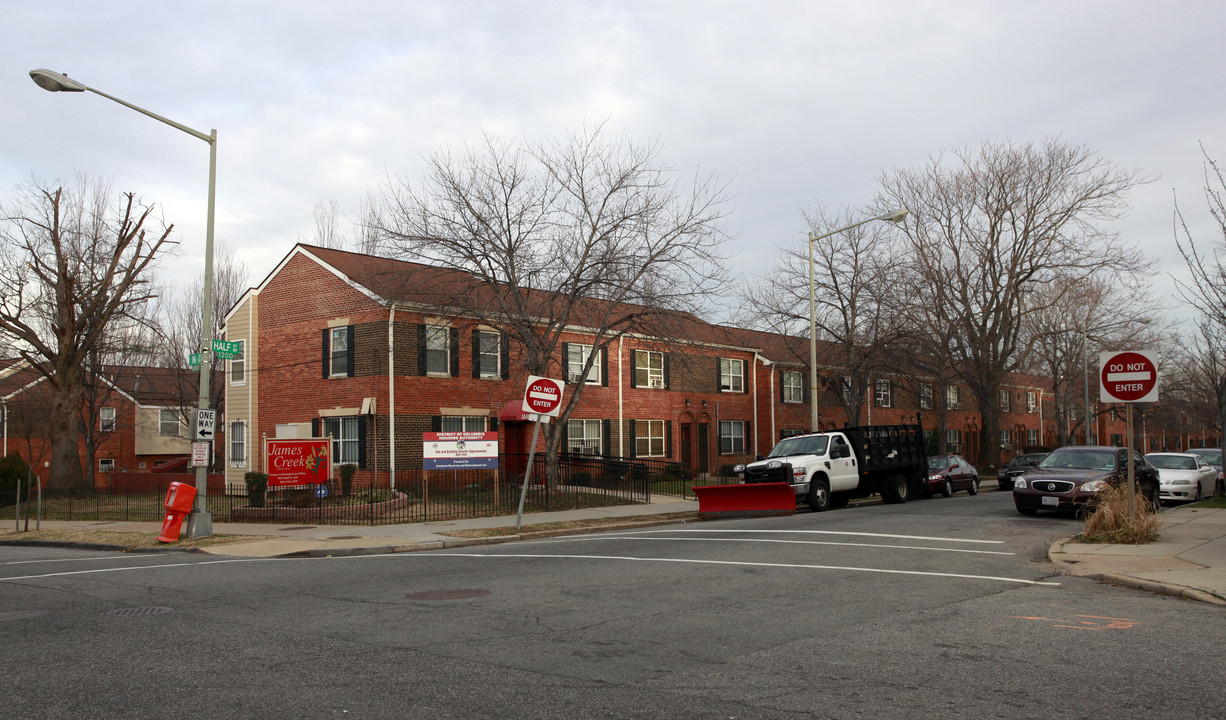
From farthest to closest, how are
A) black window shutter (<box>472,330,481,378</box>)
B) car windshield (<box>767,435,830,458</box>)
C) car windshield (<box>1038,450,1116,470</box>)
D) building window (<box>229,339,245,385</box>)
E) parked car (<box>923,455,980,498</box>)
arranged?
building window (<box>229,339,245,385</box>)
black window shutter (<box>472,330,481,378</box>)
parked car (<box>923,455,980,498</box>)
car windshield (<box>767,435,830,458</box>)
car windshield (<box>1038,450,1116,470</box>)

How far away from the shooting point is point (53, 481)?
31703 mm

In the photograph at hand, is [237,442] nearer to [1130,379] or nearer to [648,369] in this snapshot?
[648,369]

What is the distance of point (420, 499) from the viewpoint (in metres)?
25.5

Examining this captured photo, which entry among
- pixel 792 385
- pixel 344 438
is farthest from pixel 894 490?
pixel 792 385

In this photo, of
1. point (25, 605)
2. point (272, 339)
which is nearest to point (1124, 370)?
point (25, 605)

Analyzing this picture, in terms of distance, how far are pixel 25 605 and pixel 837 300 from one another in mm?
30990

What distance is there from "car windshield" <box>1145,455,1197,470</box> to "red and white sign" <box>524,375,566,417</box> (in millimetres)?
17946

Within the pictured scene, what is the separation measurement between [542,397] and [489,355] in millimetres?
14073

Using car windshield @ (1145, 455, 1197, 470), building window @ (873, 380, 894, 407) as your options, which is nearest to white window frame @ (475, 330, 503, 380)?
car windshield @ (1145, 455, 1197, 470)

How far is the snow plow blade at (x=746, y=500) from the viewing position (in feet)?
70.0

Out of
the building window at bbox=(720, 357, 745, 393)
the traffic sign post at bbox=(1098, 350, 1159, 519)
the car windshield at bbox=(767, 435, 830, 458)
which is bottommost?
the car windshield at bbox=(767, 435, 830, 458)

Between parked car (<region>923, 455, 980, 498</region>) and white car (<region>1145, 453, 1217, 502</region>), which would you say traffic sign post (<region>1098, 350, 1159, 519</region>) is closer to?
white car (<region>1145, 453, 1217, 502</region>)

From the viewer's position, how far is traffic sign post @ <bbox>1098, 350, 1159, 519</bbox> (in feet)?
43.1

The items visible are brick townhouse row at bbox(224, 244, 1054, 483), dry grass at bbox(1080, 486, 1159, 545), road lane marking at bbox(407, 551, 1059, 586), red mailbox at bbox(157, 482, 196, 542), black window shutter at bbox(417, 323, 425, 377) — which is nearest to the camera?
road lane marking at bbox(407, 551, 1059, 586)
